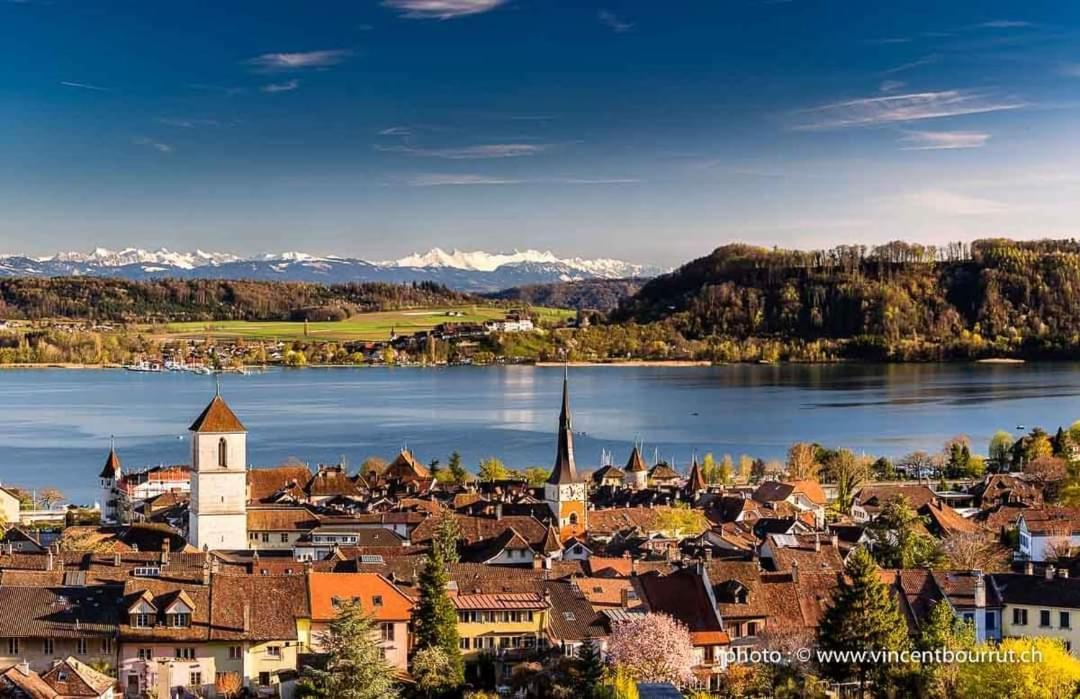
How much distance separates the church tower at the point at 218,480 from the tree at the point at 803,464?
84.9 feet

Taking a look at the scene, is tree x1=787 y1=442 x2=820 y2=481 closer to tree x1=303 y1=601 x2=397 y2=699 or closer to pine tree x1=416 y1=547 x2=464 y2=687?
pine tree x1=416 y1=547 x2=464 y2=687

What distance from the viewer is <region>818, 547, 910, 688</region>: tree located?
675 inches

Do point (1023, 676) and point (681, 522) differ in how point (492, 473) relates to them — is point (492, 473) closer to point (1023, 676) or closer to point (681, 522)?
point (681, 522)

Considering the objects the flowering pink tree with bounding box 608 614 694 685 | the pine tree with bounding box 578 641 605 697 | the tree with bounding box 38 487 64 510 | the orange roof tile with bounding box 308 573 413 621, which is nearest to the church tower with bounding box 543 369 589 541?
the orange roof tile with bounding box 308 573 413 621

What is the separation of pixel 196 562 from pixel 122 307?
7282 inches

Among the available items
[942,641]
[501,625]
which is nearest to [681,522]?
[501,625]

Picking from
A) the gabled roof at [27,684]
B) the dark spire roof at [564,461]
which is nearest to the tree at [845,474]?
the dark spire roof at [564,461]

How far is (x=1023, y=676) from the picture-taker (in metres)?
15.0

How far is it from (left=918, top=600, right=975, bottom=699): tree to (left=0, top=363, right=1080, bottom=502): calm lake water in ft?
122

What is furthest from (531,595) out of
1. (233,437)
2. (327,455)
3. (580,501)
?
(327,455)

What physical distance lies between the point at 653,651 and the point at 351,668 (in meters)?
4.05

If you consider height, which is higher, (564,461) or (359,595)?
(564,461)

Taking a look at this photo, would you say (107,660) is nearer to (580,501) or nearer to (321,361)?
(580,501)

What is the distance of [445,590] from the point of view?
18594mm
